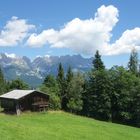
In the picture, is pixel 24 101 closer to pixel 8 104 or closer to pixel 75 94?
pixel 8 104

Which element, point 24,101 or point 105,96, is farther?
point 105,96

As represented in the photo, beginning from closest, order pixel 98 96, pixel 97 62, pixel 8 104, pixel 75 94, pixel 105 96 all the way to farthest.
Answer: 1. pixel 8 104
2. pixel 105 96
3. pixel 98 96
4. pixel 75 94
5. pixel 97 62

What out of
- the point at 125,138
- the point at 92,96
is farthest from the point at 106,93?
the point at 125,138

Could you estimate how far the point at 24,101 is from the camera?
287 ft

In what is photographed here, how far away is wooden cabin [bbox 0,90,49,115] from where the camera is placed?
8625 cm

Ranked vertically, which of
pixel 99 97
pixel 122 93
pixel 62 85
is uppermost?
pixel 62 85

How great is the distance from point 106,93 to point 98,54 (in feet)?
68.4

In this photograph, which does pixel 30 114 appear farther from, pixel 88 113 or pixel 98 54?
pixel 98 54

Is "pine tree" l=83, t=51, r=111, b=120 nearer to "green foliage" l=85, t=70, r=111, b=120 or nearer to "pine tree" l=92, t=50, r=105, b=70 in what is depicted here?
"green foliage" l=85, t=70, r=111, b=120

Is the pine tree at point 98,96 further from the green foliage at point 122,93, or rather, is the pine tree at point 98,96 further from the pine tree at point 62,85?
the pine tree at point 62,85

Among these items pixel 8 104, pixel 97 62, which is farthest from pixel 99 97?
pixel 8 104

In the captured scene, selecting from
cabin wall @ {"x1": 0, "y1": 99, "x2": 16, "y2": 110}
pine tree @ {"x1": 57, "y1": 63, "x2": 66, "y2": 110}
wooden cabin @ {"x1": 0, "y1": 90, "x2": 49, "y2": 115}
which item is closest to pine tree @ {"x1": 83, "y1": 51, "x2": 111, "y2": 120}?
pine tree @ {"x1": 57, "y1": 63, "x2": 66, "y2": 110}

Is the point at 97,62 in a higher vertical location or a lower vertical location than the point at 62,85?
higher

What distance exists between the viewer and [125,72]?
3915 inches
